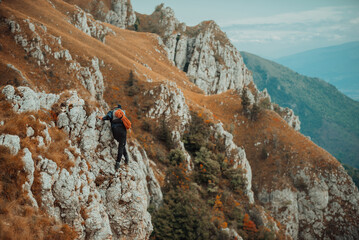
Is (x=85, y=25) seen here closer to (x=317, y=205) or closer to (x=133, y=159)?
(x=133, y=159)

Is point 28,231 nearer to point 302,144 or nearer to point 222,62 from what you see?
point 302,144

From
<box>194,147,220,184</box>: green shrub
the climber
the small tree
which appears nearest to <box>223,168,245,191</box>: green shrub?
<box>194,147,220,184</box>: green shrub

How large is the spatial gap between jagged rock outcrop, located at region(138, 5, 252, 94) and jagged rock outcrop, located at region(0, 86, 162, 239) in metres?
109

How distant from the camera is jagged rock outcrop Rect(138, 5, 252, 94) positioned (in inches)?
4823

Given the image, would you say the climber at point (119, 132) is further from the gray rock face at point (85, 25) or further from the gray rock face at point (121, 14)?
the gray rock face at point (121, 14)

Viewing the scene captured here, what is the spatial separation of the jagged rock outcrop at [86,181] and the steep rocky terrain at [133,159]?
5 centimetres

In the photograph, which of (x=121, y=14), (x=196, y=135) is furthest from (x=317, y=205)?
(x=121, y=14)

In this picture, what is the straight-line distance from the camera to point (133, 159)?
14602mm

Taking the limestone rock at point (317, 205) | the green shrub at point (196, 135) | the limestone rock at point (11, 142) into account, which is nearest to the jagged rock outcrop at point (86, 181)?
the limestone rock at point (11, 142)

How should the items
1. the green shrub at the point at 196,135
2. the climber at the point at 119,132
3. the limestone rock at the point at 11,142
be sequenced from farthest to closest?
1. the green shrub at the point at 196,135
2. the climber at the point at 119,132
3. the limestone rock at the point at 11,142

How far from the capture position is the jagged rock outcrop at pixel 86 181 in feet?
26.3

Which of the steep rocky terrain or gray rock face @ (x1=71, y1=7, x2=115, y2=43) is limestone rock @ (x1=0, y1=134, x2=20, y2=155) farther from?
gray rock face @ (x1=71, y1=7, x2=115, y2=43)

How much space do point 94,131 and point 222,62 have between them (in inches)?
4935

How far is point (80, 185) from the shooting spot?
9.19 m
